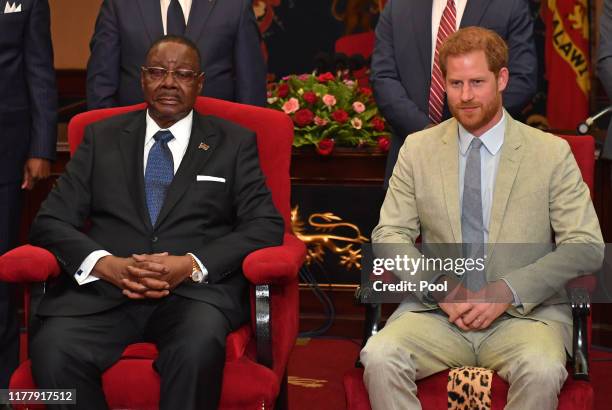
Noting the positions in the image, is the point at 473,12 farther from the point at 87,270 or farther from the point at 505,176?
the point at 87,270

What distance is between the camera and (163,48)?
3828 mm

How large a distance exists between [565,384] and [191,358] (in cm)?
107

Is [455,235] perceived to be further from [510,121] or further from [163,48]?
[163,48]

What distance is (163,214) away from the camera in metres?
3.70

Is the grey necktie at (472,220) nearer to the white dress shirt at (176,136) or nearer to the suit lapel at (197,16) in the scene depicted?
the white dress shirt at (176,136)

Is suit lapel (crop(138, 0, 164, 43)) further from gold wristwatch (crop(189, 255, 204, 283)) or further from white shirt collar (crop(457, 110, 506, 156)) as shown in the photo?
white shirt collar (crop(457, 110, 506, 156))

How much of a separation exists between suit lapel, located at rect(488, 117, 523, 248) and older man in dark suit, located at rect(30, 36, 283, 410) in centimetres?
72

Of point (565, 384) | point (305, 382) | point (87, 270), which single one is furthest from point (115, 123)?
point (565, 384)

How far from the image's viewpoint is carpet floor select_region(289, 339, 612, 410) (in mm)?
4430

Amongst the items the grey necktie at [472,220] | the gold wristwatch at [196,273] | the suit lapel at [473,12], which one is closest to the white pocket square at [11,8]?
the gold wristwatch at [196,273]

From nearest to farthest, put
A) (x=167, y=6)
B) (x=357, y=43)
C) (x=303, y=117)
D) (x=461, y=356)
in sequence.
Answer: (x=461, y=356) < (x=167, y=6) < (x=303, y=117) < (x=357, y=43)

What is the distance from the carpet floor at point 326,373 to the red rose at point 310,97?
113 centimetres

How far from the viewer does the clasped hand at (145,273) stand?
3.49 meters

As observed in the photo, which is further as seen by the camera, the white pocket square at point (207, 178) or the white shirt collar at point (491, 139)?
the white pocket square at point (207, 178)
